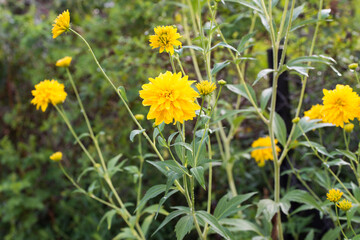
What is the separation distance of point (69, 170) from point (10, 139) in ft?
2.18

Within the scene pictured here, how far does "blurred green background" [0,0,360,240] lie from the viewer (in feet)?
6.23

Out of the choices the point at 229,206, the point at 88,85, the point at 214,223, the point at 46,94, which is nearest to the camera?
the point at 214,223

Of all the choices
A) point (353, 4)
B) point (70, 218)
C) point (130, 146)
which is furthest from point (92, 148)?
point (353, 4)

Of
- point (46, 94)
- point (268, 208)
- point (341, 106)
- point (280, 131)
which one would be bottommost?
point (268, 208)

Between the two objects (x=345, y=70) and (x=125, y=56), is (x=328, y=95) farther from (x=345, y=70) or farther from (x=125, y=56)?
(x=125, y=56)

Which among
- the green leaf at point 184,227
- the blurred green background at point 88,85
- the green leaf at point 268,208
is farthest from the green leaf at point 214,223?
the blurred green background at point 88,85

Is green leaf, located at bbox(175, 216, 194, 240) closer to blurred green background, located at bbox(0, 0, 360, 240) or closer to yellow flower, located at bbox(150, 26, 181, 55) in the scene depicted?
yellow flower, located at bbox(150, 26, 181, 55)

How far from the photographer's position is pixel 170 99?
0.77 meters

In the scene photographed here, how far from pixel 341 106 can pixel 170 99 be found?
48 cm

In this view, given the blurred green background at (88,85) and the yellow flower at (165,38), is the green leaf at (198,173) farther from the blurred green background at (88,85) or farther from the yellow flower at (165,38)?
the blurred green background at (88,85)

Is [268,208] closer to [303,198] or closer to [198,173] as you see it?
[303,198]

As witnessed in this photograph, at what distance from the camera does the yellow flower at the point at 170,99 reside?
78cm

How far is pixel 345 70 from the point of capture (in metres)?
1.68

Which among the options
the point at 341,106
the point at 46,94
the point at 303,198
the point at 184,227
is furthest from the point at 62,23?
the point at 303,198
